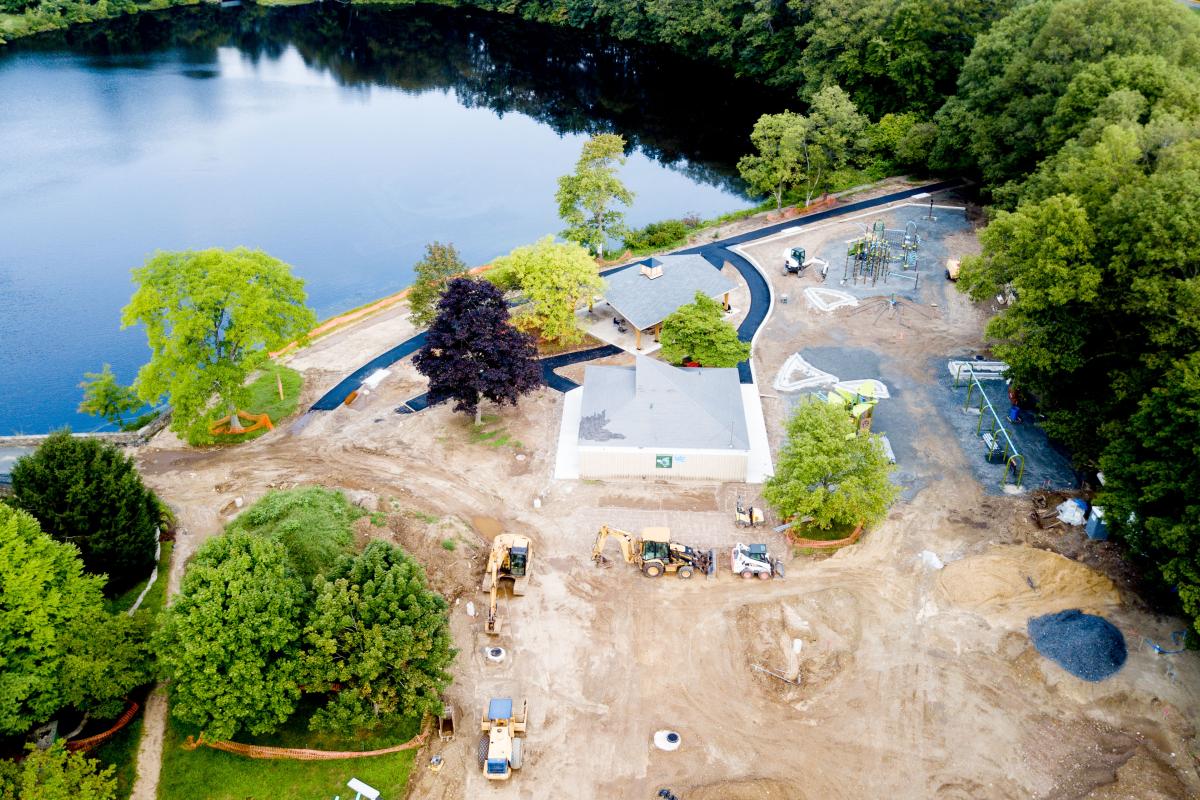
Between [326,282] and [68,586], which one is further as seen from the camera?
[326,282]

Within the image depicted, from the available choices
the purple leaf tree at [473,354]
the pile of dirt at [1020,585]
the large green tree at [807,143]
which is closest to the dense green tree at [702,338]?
the purple leaf tree at [473,354]

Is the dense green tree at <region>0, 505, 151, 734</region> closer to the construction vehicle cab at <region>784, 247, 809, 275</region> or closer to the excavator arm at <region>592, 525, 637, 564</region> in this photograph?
the excavator arm at <region>592, 525, 637, 564</region>

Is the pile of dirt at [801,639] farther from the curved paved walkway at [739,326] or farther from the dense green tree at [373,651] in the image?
the curved paved walkway at [739,326]

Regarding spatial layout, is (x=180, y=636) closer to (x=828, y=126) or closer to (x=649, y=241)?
(x=649, y=241)

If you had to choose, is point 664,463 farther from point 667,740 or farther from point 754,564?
point 667,740

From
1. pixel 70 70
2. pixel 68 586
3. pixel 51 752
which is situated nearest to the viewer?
pixel 51 752

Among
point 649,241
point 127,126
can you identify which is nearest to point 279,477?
point 649,241

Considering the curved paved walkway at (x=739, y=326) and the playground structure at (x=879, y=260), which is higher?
the playground structure at (x=879, y=260)
